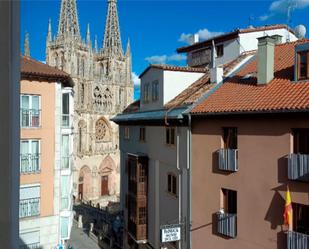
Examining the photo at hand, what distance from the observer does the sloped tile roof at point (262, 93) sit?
401 inches

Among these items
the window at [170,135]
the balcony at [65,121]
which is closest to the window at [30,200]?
the balcony at [65,121]

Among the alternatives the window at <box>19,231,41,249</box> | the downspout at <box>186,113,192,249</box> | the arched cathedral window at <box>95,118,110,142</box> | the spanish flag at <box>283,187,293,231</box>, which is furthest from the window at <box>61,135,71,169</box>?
the arched cathedral window at <box>95,118,110,142</box>

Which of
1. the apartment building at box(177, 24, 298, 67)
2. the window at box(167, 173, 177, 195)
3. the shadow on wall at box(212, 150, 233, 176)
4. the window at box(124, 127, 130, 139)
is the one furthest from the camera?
the window at box(124, 127, 130, 139)

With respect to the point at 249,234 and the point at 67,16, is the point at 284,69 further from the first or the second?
the point at 67,16

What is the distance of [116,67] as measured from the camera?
65625 millimetres

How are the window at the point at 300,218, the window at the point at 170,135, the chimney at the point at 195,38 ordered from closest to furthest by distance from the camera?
the window at the point at 300,218 → the window at the point at 170,135 → the chimney at the point at 195,38

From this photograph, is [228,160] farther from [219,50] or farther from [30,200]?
[219,50]

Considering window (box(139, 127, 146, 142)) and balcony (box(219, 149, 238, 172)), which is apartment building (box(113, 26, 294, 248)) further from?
balcony (box(219, 149, 238, 172))

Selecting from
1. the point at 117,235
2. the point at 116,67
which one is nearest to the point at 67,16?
the point at 116,67

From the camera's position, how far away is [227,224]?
38.5ft

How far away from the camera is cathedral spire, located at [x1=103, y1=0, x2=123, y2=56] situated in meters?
66.1

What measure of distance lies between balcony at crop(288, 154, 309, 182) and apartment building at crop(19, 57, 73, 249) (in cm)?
953

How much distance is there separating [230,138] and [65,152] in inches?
324

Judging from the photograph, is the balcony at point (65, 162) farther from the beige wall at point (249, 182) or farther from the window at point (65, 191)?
the beige wall at point (249, 182)
